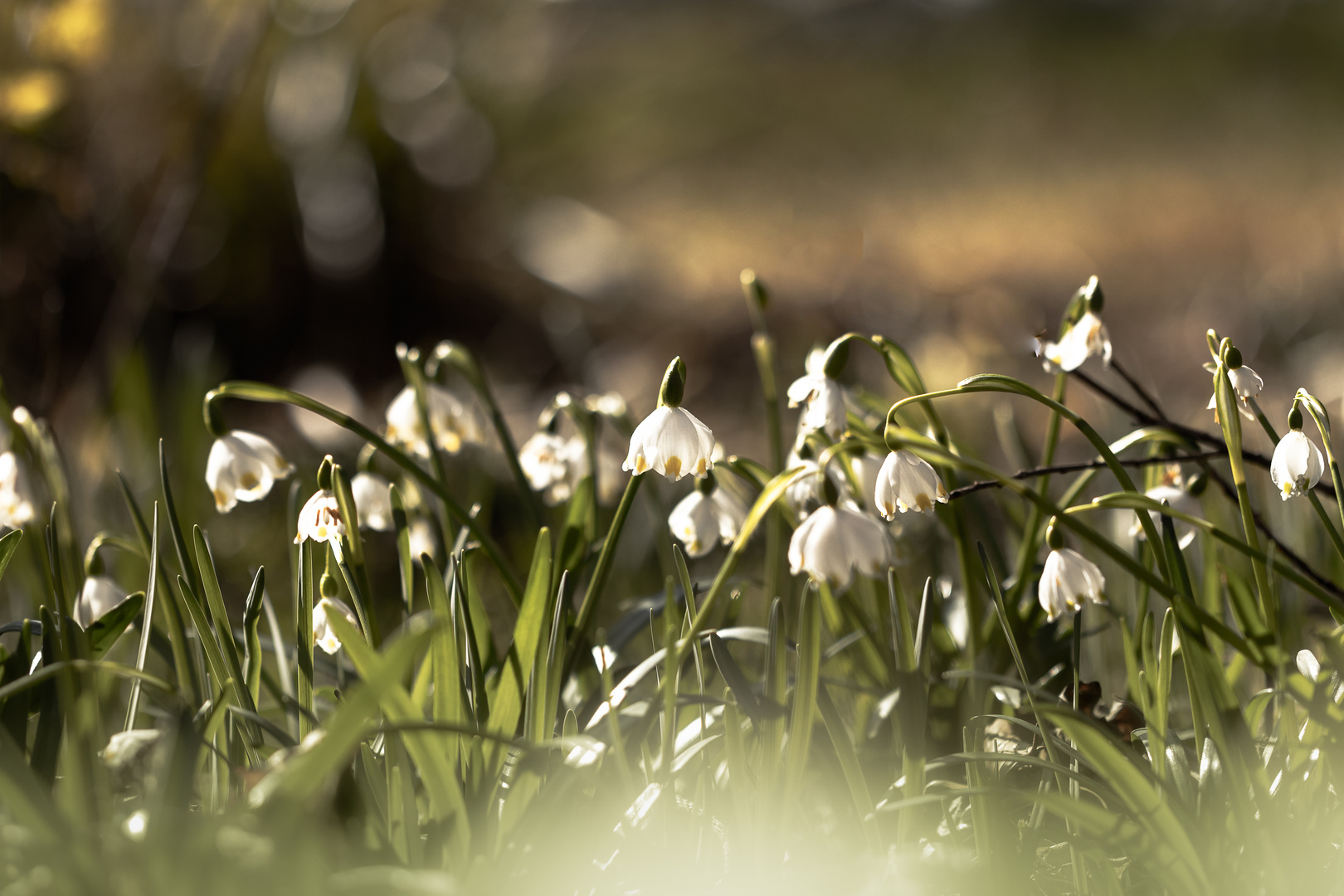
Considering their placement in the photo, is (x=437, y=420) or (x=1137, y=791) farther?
(x=437, y=420)

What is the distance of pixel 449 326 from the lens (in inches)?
221

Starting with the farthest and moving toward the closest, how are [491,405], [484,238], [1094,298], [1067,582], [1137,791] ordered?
1. [484,238]
2. [491,405]
3. [1094,298]
4. [1067,582]
5. [1137,791]

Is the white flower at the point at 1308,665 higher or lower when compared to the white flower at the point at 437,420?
lower

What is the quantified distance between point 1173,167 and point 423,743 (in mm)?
11687

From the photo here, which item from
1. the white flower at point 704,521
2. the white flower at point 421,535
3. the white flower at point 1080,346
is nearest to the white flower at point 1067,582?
the white flower at point 1080,346

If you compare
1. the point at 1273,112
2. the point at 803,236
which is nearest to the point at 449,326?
the point at 803,236

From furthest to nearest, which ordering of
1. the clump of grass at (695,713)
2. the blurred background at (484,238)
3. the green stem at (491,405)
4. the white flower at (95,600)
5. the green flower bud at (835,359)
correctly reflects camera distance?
the blurred background at (484,238)
the green stem at (491,405)
the white flower at (95,600)
the green flower bud at (835,359)
the clump of grass at (695,713)

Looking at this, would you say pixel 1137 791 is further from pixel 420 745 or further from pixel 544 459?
pixel 544 459

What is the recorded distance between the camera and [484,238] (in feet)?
18.8

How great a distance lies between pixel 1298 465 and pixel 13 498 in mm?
1537

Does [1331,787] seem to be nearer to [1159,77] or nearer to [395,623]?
[395,623]

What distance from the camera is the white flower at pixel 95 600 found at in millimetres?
1317

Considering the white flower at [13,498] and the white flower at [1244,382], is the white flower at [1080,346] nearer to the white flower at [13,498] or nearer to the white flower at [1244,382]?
the white flower at [1244,382]

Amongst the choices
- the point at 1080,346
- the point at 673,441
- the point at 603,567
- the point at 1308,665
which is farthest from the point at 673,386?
the point at 1308,665
